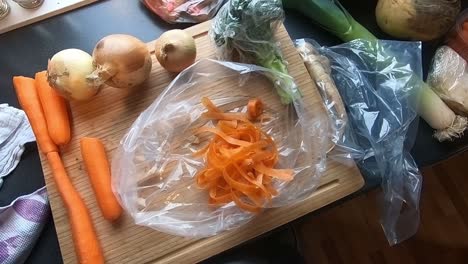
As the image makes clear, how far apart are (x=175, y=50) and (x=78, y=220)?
0.95 ft

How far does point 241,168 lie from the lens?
77 cm

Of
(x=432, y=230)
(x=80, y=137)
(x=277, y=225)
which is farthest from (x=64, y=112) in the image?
(x=432, y=230)

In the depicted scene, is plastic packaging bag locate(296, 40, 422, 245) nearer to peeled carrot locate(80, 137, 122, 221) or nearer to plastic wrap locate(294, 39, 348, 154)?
plastic wrap locate(294, 39, 348, 154)

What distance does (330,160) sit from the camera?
81cm

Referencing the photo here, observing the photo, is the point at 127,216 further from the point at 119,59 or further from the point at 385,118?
the point at 385,118

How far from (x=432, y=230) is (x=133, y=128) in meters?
0.83

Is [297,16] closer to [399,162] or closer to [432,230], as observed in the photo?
[399,162]

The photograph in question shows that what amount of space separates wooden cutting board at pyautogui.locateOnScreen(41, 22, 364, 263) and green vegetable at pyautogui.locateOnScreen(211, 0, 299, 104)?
0.11ft

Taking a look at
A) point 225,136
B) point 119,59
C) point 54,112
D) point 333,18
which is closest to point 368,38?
point 333,18

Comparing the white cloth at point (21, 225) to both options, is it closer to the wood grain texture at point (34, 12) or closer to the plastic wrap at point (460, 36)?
the wood grain texture at point (34, 12)

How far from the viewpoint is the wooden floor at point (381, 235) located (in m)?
1.25

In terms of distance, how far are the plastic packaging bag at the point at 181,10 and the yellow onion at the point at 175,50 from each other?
0.39 feet

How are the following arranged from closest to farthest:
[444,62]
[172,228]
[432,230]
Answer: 1. [172,228]
2. [444,62]
3. [432,230]

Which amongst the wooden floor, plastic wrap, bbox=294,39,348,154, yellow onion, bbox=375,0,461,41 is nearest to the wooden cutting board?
plastic wrap, bbox=294,39,348,154
